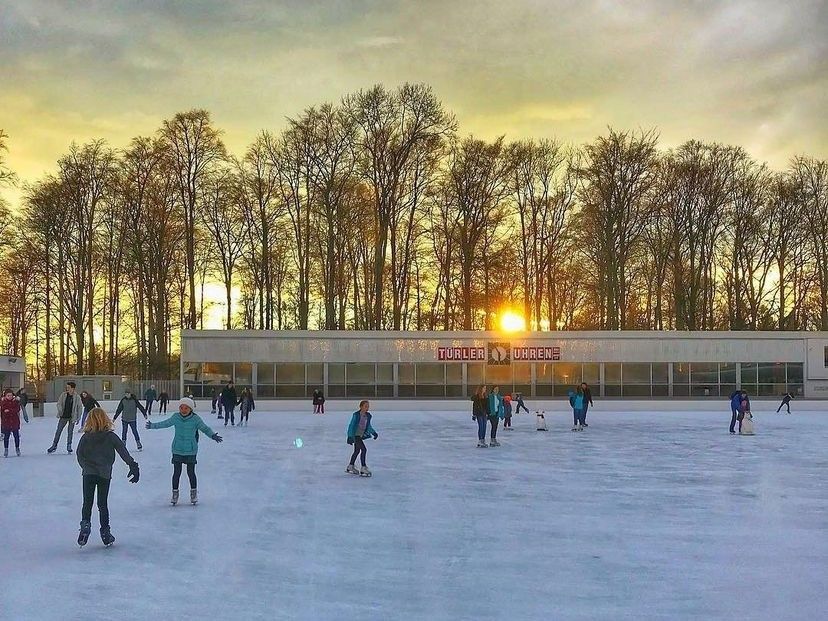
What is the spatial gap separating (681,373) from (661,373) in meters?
1.15

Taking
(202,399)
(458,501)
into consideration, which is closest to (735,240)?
(202,399)

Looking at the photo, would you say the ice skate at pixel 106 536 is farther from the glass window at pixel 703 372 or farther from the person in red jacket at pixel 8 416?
the glass window at pixel 703 372

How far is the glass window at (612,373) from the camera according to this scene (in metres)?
47.1

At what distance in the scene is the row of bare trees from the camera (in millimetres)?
46781

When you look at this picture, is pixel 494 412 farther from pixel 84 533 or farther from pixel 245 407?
pixel 84 533

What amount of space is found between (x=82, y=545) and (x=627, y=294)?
167ft

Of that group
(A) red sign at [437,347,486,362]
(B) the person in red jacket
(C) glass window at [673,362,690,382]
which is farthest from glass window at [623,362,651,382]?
(B) the person in red jacket

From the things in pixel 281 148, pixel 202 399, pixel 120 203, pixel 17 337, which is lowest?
pixel 202 399

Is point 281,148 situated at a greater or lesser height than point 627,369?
greater

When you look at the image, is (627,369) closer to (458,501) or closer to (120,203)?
(120,203)

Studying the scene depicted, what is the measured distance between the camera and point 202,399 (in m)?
44.1

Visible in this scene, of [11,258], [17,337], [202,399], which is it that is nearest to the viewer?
[202,399]

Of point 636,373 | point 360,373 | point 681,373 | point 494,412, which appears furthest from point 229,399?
point 681,373

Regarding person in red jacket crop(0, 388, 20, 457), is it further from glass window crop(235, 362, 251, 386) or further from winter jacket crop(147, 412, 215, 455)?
glass window crop(235, 362, 251, 386)
